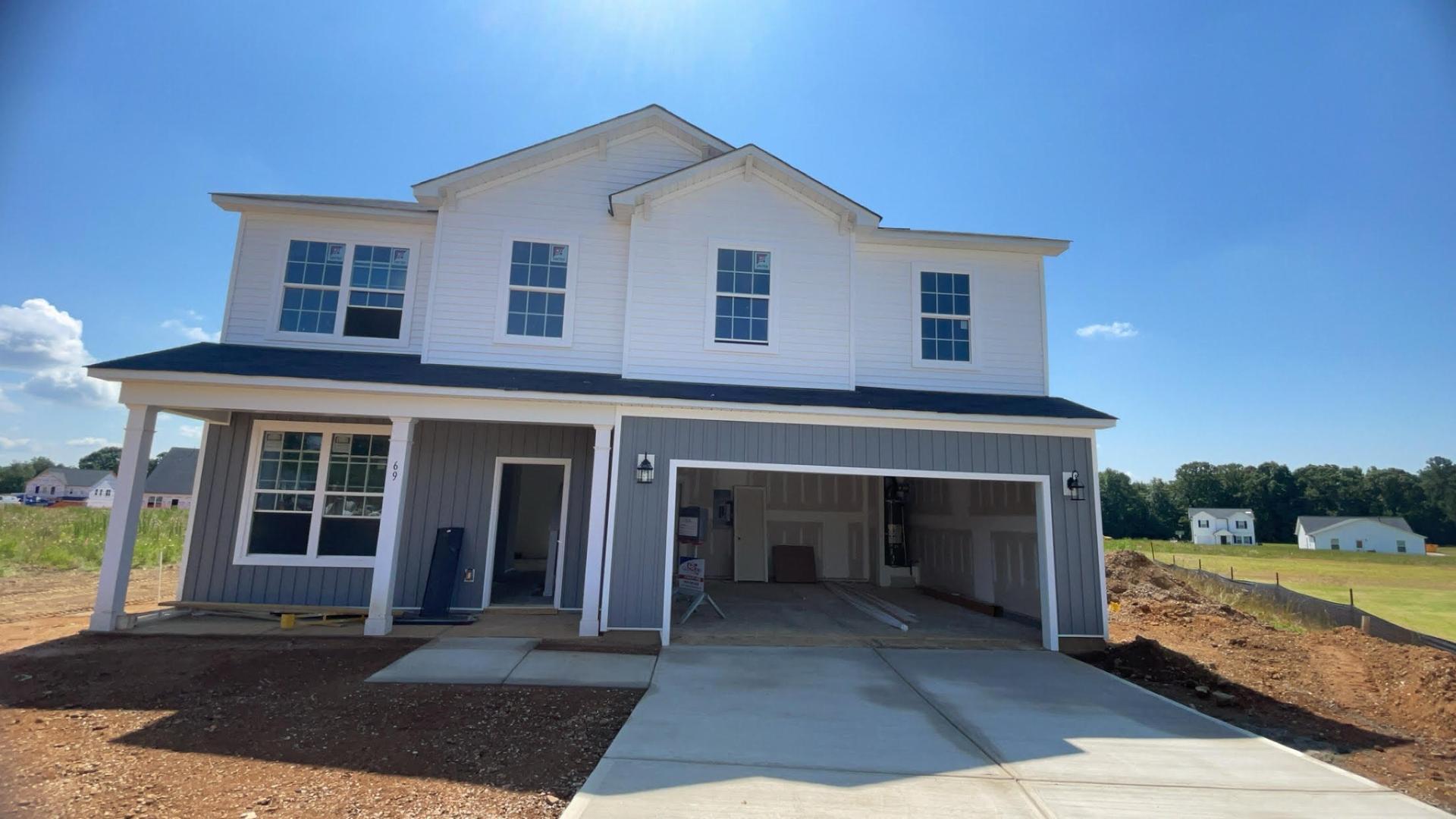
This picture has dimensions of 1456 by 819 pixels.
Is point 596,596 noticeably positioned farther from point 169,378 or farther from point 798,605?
point 169,378

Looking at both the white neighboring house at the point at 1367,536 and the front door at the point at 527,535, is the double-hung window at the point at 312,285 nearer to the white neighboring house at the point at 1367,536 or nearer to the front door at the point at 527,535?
the front door at the point at 527,535

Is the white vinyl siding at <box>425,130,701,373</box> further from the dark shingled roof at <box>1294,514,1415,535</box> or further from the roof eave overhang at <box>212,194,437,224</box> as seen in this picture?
the dark shingled roof at <box>1294,514,1415,535</box>

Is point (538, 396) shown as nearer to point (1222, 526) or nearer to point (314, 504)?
point (314, 504)

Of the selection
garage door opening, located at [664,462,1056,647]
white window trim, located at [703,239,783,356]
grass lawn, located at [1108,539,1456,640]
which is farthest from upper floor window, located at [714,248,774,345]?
grass lawn, located at [1108,539,1456,640]

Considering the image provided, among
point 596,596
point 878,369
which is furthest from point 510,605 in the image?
point 878,369

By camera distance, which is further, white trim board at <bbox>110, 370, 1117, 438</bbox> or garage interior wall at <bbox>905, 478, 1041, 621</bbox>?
garage interior wall at <bbox>905, 478, 1041, 621</bbox>

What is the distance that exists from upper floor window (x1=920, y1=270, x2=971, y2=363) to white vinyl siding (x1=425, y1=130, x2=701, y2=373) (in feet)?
16.2

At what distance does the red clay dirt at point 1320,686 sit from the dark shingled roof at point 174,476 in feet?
189

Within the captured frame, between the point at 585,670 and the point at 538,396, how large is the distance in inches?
131

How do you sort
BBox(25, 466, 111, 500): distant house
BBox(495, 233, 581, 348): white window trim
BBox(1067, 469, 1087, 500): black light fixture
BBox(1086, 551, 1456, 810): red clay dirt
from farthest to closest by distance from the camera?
BBox(25, 466, 111, 500): distant house < BBox(495, 233, 581, 348): white window trim < BBox(1067, 469, 1087, 500): black light fixture < BBox(1086, 551, 1456, 810): red clay dirt

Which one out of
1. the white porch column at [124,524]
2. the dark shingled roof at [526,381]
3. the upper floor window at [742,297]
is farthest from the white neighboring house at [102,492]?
the upper floor window at [742,297]

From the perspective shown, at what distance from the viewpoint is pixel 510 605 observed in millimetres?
9453

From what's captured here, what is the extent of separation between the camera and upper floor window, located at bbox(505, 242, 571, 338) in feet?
31.6

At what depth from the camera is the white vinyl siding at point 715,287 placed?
944cm
